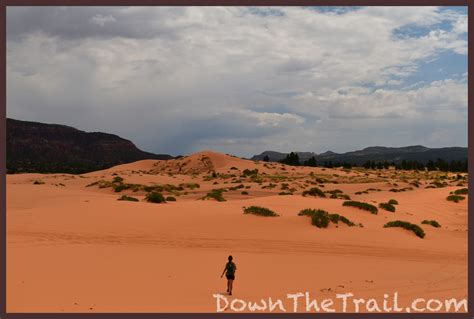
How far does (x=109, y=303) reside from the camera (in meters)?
8.70

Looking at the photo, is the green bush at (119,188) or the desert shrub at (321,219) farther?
the green bush at (119,188)

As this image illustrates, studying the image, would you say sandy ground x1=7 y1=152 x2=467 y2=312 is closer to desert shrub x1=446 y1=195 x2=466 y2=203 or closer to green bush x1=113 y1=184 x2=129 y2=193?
desert shrub x1=446 y1=195 x2=466 y2=203

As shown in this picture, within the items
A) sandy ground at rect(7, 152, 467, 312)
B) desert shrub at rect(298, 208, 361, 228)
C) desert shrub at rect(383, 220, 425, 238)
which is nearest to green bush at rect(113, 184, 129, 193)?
sandy ground at rect(7, 152, 467, 312)

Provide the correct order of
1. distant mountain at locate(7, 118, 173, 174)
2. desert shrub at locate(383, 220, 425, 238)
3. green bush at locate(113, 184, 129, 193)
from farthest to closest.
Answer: distant mountain at locate(7, 118, 173, 174)
green bush at locate(113, 184, 129, 193)
desert shrub at locate(383, 220, 425, 238)

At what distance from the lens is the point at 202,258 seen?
42.2 feet

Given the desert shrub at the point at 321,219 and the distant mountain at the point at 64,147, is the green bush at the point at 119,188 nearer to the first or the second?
the desert shrub at the point at 321,219

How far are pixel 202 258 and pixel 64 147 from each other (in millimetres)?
129099

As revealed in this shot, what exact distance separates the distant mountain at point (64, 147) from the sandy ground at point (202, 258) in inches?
3840

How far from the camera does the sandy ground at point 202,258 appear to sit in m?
9.34

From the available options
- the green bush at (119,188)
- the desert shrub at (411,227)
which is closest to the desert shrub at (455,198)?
the desert shrub at (411,227)

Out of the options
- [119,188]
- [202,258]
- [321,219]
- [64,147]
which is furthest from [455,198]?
[64,147]

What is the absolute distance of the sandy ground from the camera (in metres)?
9.34

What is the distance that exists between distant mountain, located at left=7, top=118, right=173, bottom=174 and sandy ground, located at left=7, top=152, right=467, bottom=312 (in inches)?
3840

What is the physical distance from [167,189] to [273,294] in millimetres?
30368
